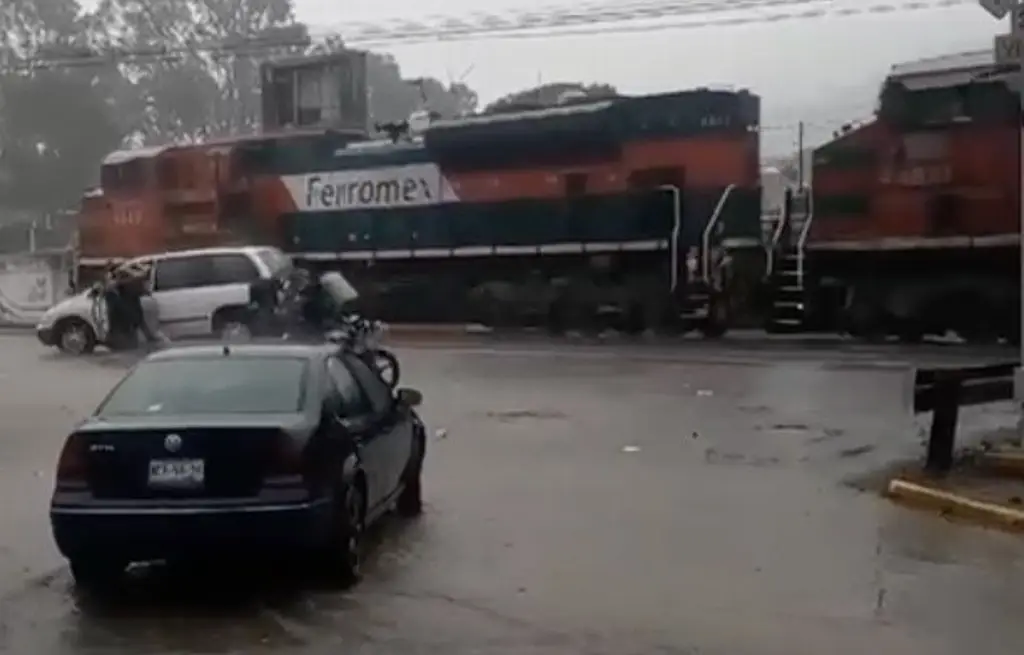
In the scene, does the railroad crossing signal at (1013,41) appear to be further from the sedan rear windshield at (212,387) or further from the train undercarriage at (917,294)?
the train undercarriage at (917,294)

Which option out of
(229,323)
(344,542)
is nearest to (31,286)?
(229,323)

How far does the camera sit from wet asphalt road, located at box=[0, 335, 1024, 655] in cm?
827

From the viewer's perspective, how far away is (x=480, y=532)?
11141 mm

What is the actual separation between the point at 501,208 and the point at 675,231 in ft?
13.1

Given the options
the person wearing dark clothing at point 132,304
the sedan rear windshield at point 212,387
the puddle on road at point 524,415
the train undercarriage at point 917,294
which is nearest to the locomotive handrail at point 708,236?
the train undercarriage at point 917,294

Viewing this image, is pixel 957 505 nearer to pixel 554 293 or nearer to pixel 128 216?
pixel 554 293

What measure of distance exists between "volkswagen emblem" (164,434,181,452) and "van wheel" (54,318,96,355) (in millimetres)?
21598

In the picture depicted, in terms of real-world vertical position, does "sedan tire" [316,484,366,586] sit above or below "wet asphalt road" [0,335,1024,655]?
above

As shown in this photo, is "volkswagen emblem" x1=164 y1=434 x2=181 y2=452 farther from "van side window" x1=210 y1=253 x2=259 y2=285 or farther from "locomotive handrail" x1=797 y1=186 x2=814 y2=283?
"locomotive handrail" x1=797 y1=186 x2=814 y2=283

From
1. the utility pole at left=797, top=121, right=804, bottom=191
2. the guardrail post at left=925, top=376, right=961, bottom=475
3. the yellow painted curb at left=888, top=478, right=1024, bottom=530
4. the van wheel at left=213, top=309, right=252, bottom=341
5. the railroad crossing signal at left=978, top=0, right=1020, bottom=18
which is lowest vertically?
the van wheel at left=213, top=309, right=252, bottom=341

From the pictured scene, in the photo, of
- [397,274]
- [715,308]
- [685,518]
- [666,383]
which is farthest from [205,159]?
[685,518]

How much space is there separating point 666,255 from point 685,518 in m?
19.4

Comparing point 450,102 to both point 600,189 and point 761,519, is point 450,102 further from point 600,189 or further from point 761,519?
point 761,519

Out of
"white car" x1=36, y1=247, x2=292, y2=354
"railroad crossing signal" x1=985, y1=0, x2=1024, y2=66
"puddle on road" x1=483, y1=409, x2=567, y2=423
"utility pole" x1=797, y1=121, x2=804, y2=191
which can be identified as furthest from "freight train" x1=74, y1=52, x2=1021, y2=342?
"railroad crossing signal" x1=985, y1=0, x2=1024, y2=66
